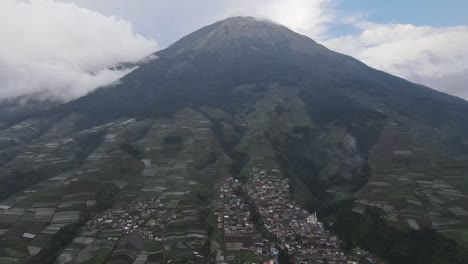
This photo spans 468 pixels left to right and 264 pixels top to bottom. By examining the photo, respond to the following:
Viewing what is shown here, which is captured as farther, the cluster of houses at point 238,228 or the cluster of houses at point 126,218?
the cluster of houses at point 126,218

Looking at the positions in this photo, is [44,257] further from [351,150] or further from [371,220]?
[351,150]

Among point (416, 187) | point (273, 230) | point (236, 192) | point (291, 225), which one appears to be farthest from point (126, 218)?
point (416, 187)

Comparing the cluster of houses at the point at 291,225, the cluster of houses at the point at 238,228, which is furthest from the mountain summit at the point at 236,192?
the cluster of houses at the point at 238,228

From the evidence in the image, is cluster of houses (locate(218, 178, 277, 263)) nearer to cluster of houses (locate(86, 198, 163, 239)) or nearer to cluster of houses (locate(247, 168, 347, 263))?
cluster of houses (locate(247, 168, 347, 263))

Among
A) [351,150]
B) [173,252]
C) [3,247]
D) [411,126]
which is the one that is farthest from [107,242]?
[411,126]

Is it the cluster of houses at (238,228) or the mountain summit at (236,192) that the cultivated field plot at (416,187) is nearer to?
the mountain summit at (236,192)
